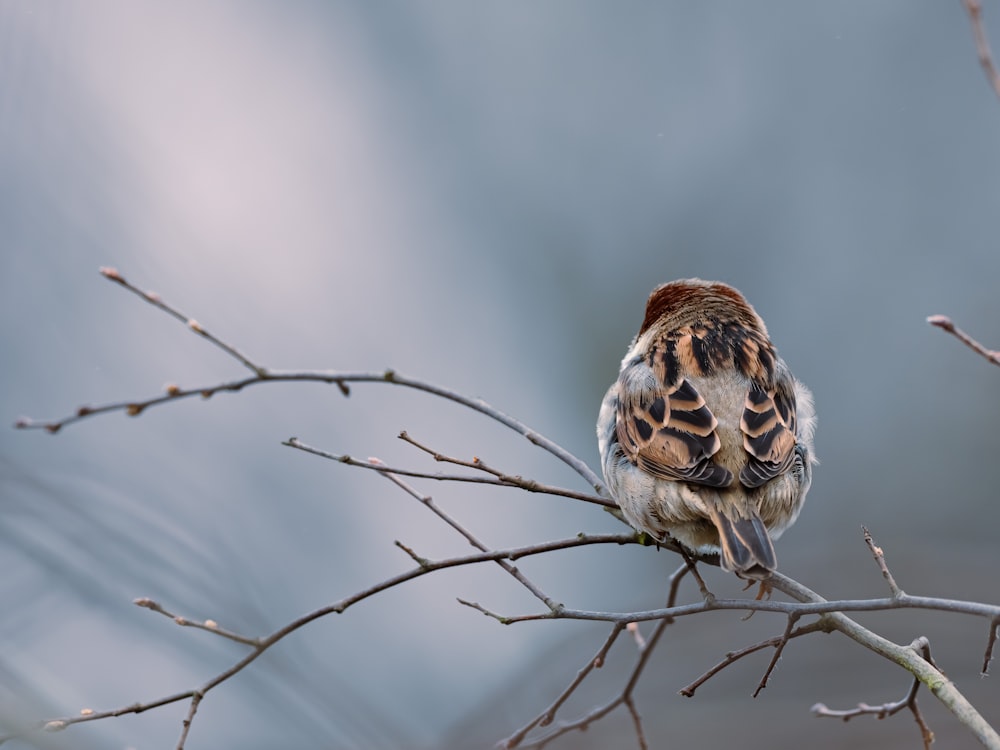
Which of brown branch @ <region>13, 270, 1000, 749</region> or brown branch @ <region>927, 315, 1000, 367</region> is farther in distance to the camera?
brown branch @ <region>13, 270, 1000, 749</region>

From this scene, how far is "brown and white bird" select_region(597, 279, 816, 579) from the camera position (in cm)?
406

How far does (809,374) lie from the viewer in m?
10.6

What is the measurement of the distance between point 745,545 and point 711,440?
0.61 meters

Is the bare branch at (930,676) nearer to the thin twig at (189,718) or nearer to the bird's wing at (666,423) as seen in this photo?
the bird's wing at (666,423)

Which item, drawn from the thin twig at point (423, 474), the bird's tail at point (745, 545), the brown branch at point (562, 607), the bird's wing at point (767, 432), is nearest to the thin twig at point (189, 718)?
the brown branch at point (562, 607)

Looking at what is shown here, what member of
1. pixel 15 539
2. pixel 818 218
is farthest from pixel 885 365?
pixel 15 539

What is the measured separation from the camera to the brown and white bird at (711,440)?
406 cm

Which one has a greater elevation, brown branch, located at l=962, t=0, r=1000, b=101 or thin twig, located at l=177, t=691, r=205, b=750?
brown branch, located at l=962, t=0, r=1000, b=101

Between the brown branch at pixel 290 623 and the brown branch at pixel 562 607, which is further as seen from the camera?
the brown branch at pixel 290 623

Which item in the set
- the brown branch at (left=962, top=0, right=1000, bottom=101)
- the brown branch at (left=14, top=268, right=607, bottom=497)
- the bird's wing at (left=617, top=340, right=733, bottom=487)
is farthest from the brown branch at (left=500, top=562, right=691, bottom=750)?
the brown branch at (left=962, top=0, right=1000, bottom=101)

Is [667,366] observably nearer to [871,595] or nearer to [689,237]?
[871,595]

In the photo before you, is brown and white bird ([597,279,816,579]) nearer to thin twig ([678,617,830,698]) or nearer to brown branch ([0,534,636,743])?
thin twig ([678,617,830,698])

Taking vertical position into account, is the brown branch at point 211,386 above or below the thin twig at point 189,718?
above

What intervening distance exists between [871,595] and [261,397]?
500 cm
